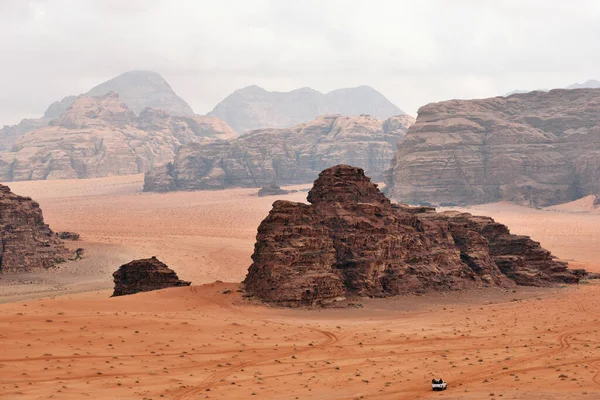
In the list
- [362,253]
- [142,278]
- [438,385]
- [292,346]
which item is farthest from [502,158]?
[438,385]

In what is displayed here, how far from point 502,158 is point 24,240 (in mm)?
91217

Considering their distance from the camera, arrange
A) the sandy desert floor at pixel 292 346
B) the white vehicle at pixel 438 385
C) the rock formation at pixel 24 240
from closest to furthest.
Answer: the white vehicle at pixel 438 385 < the sandy desert floor at pixel 292 346 < the rock formation at pixel 24 240

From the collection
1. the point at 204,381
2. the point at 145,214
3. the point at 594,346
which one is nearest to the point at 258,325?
the point at 204,381

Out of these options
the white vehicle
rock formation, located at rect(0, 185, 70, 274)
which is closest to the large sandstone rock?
rock formation, located at rect(0, 185, 70, 274)

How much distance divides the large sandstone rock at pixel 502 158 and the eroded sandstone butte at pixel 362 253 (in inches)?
3256

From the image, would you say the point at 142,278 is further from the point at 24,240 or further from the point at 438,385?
the point at 438,385

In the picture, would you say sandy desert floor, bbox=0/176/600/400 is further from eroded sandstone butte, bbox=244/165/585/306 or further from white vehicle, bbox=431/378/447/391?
eroded sandstone butte, bbox=244/165/585/306

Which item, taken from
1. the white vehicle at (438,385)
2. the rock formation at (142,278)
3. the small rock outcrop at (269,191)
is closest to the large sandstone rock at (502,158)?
the small rock outcrop at (269,191)

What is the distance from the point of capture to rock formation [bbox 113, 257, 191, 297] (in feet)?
157

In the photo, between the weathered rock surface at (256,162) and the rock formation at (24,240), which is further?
the weathered rock surface at (256,162)

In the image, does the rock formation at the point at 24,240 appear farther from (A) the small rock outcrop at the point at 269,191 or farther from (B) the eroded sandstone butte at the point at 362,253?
(A) the small rock outcrop at the point at 269,191

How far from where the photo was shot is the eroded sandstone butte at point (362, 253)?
142 feet

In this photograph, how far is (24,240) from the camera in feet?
215

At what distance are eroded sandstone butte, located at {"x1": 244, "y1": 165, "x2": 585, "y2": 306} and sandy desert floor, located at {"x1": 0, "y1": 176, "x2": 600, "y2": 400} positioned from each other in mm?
1492
